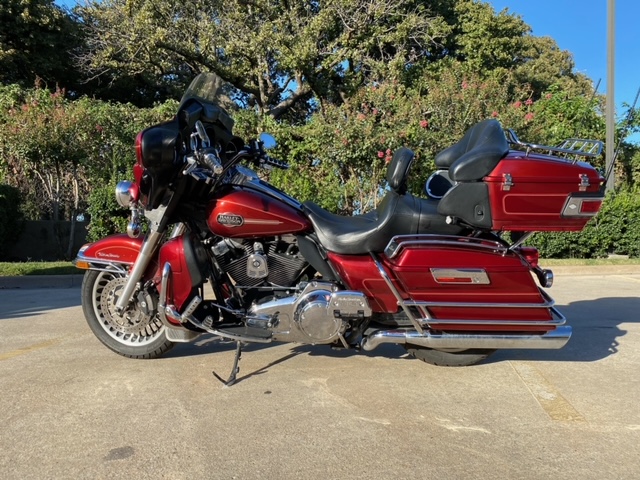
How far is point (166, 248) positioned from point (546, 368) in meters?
2.91

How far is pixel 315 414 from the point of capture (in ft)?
9.27

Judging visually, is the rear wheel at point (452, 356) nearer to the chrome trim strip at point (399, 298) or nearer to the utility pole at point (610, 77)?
the chrome trim strip at point (399, 298)

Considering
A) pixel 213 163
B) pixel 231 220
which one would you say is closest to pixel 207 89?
pixel 213 163

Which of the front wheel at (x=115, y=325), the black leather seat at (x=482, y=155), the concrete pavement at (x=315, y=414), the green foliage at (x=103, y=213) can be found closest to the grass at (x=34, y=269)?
the green foliage at (x=103, y=213)

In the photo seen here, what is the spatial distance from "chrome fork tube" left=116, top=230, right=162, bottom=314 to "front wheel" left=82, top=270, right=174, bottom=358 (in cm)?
19

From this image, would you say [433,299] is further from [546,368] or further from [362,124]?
[362,124]

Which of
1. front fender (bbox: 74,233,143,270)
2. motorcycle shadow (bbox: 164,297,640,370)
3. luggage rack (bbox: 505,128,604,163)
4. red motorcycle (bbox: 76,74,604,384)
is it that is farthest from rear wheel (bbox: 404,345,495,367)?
front fender (bbox: 74,233,143,270)

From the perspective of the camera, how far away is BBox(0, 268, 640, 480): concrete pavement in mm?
2311

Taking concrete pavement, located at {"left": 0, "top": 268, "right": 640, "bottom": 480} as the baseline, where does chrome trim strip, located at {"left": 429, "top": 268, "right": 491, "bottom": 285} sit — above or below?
above

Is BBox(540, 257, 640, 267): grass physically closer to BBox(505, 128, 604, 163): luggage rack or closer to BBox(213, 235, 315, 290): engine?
BBox(505, 128, 604, 163): luggage rack

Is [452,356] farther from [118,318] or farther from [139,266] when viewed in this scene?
[118,318]

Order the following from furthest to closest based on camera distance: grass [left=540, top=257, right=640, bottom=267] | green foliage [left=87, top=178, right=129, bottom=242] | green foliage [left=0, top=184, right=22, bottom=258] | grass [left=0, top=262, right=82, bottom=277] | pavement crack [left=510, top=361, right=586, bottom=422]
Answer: green foliage [left=0, top=184, right=22, bottom=258], green foliage [left=87, top=178, right=129, bottom=242], grass [left=540, top=257, right=640, bottom=267], grass [left=0, top=262, right=82, bottom=277], pavement crack [left=510, top=361, right=586, bottom=422]

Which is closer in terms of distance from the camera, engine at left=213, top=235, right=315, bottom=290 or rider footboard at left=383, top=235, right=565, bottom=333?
rider footboard at left=383, top=235, right=565, bottom=333

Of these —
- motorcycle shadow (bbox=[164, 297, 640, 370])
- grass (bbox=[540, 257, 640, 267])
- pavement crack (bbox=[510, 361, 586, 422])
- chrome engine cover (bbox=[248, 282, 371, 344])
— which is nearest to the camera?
pavement crack (bbox=[510, 361, 586, 422])
